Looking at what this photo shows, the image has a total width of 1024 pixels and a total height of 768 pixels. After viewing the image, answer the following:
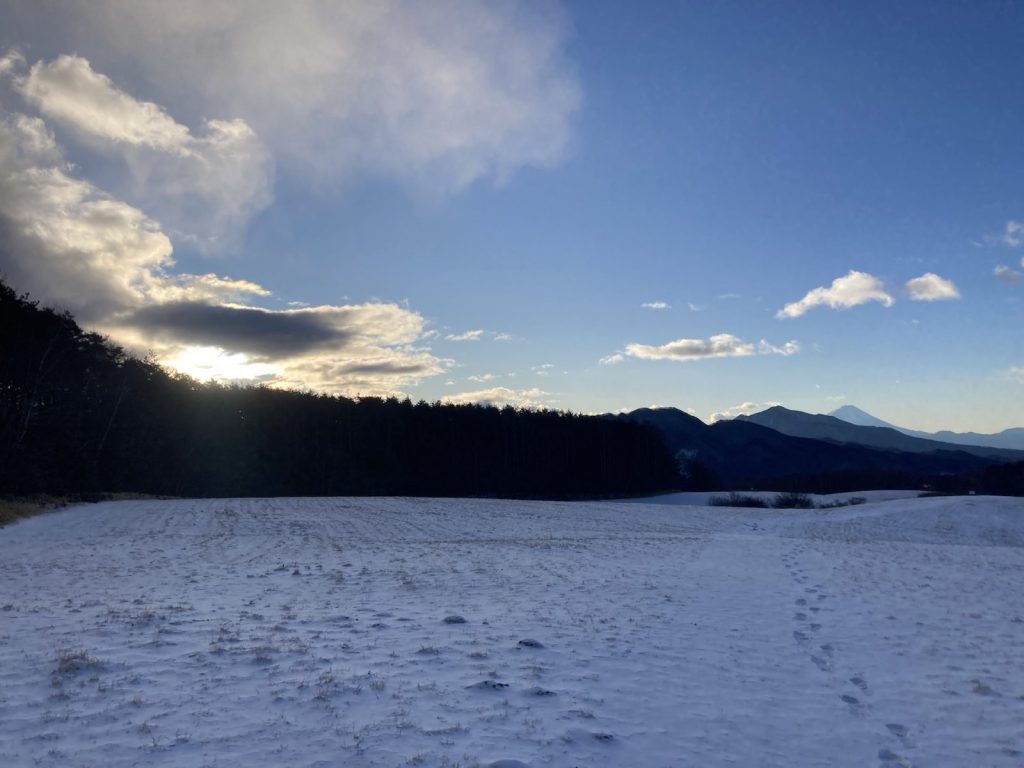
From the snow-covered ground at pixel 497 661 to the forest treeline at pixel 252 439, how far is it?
33353 mm

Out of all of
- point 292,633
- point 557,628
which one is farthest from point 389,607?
point 557,628

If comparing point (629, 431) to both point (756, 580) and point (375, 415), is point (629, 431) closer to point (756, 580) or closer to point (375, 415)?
point (375, 415)

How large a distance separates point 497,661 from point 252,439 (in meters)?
73.7

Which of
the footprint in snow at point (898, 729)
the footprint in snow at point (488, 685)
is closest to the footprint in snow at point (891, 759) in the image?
the footprint in snow at point (898, 729)

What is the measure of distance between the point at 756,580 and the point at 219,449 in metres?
67.8

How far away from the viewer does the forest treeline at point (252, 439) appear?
159ft

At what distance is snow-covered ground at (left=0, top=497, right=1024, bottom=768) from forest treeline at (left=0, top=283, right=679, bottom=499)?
109ft

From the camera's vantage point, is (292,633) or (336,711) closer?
(336,711)

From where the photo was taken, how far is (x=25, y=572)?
17.0 m

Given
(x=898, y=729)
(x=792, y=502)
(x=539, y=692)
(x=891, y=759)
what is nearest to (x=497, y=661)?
(x=539, y=692)

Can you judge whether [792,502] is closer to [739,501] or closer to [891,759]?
[739,501]

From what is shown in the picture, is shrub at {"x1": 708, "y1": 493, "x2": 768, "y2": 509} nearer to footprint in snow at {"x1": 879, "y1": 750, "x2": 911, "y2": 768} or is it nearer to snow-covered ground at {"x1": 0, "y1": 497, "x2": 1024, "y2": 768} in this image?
snow-covered ground at {"x1": 0, "y1": 497, "x2": 1024, "y2": 768}

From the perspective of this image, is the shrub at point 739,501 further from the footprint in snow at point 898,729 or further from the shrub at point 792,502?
the footprint in snow at point 898,729

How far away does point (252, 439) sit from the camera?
76250 millimetres
